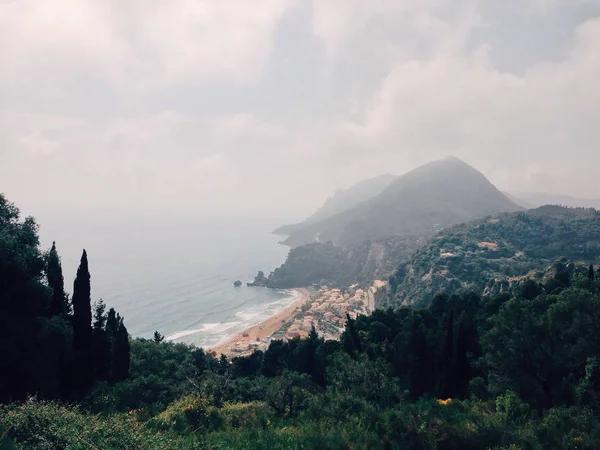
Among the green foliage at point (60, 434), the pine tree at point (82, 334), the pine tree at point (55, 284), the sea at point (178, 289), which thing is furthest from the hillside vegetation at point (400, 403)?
the sea at point (178, 289)

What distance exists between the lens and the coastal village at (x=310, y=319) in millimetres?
69181

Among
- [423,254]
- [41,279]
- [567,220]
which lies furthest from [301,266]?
[41,279]

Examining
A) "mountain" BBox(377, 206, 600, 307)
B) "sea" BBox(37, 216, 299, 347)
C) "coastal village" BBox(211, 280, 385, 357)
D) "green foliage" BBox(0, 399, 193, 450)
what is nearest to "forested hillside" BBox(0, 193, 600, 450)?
"green foliage" BBox(0, 399, 193, 450)

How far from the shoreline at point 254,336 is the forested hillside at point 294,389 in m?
28.8

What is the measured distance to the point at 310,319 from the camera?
281 ft

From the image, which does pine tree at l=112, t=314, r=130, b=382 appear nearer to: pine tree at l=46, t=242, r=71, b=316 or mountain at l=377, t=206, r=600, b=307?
pine tree at l=46, t=242, r=71, b=316

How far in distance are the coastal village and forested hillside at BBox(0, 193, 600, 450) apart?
91.4 feet

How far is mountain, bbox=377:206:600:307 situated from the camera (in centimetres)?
9112

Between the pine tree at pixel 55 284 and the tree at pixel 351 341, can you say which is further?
the tree at pixel 351 341

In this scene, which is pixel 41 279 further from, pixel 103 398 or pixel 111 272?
pixel 111 272

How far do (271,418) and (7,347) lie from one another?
41.9 feet

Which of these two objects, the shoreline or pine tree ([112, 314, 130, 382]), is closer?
pine tree ([112, 314, 130, 382])

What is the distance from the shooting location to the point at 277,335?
74.0m

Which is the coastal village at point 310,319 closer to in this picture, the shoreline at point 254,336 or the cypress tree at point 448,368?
the shoreline at point 254,336
